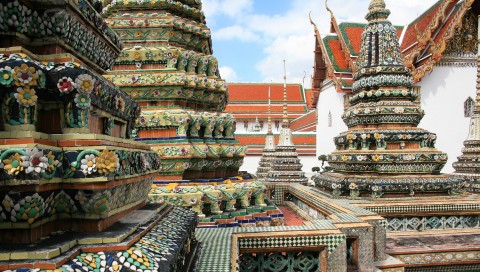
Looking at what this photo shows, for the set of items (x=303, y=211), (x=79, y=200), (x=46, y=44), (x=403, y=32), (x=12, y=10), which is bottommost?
(x=303, y=211)

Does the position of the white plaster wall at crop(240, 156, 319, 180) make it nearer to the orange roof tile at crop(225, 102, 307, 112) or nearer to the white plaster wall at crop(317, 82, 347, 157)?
the white plaster wall at crop(317, 82, 347, 157)

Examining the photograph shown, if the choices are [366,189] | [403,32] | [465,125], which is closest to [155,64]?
[366,189]

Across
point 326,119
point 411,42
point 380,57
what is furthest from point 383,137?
point 326,119

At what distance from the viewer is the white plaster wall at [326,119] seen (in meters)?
22.2

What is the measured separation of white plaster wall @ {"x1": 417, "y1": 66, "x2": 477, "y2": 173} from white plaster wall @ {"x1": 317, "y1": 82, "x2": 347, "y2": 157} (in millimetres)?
4870

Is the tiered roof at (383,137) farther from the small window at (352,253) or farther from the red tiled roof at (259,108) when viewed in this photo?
the red tiled roof at (259,108)

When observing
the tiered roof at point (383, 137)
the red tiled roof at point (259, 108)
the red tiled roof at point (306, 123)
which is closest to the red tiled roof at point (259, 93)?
the red tiled roof at point (259, 108)

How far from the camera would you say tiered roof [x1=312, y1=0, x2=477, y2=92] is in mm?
16594

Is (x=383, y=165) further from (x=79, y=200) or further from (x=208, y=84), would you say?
(x=79, y=200)

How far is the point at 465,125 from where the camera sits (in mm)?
17359

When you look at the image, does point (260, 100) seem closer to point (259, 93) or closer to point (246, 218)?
point (259, 93)

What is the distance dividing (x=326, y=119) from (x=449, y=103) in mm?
7625

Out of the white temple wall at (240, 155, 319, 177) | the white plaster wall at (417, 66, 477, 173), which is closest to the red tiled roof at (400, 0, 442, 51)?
the white plaster wall at (417, 66, 477, 173)

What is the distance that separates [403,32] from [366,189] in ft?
55.1
